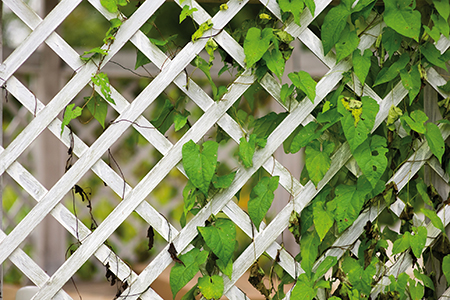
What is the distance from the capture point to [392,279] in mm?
1128

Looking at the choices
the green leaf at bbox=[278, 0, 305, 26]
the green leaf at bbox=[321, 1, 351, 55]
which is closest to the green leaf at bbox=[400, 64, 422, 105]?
the green leaf at bbox=[321, 1, 351, 55]

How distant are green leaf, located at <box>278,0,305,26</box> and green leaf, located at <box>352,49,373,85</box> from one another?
0.19 metres

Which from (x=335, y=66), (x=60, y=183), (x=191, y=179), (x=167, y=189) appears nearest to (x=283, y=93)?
(x=335, y=66)

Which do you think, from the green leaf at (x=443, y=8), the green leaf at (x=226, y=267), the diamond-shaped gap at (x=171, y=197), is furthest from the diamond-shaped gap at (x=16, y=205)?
the green leaf at (x=443, y=8)

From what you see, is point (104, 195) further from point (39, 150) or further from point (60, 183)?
point (60, 183)

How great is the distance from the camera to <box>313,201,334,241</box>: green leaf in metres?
1.05

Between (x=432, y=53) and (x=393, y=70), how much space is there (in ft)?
0.40

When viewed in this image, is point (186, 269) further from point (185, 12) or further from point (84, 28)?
point (84, 28)

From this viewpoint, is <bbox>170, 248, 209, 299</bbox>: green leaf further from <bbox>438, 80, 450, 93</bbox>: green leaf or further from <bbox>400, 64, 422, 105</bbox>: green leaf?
<bbox>438, 80, 450, 93</bbox>: green leaf

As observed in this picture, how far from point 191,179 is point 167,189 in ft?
7.09

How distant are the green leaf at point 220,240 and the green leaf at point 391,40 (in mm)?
641

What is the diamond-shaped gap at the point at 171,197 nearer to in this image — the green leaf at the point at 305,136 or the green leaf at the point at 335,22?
the green leaf at the point at 305,136

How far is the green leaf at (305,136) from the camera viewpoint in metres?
1.07

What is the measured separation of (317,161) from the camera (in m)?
1.06
